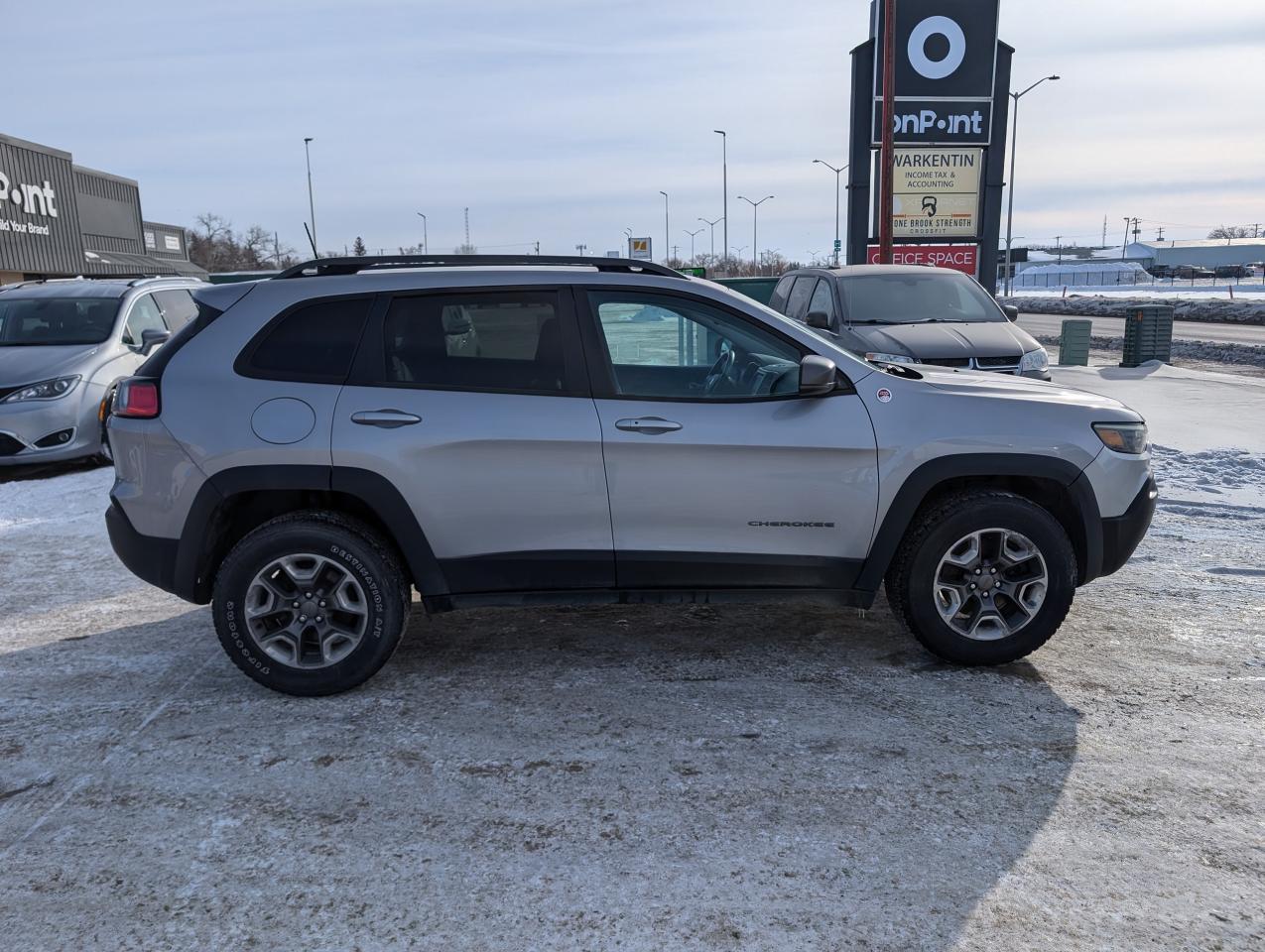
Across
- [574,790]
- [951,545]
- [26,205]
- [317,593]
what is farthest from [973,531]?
[26,205]

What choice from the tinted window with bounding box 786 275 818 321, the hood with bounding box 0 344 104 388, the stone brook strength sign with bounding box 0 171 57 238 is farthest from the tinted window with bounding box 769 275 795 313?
the stone brook strength sign with bounding box 0 171 57 238

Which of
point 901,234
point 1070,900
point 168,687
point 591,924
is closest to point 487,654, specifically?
point 168,687

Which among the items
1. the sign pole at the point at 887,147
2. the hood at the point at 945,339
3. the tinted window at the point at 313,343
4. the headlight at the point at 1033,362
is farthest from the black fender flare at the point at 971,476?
the sign pole at the point at 887,147

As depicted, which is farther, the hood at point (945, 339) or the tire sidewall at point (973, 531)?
the hood at point (945, 339)

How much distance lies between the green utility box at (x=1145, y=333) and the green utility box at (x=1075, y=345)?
642mm

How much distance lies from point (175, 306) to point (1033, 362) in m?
9.34

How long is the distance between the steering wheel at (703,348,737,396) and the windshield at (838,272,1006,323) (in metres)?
6.36

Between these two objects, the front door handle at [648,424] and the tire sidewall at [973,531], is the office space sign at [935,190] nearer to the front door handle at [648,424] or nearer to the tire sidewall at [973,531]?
the tire sidewall at [973,531]

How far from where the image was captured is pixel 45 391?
30.5 feet

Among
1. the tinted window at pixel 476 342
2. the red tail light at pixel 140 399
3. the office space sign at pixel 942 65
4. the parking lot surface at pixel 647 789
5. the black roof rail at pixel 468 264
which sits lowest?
the parking lot surface at pixel 647 789

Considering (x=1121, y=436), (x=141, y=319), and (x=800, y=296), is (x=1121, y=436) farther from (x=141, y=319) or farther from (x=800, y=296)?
(x=141, y=319)

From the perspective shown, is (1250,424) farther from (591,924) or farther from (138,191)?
(138,191)

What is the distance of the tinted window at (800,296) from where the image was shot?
11.9m

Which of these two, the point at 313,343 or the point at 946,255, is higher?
the point at 946,255
